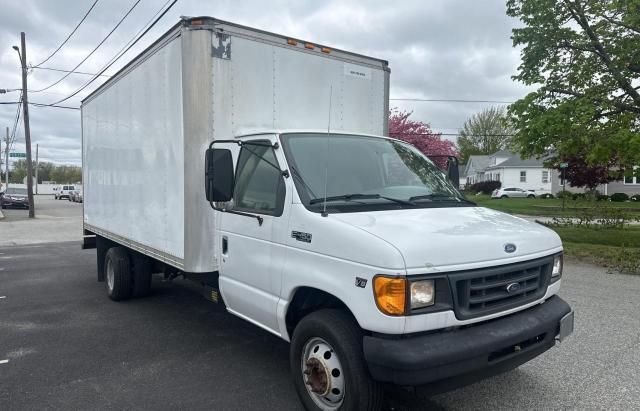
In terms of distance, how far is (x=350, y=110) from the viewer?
543cm

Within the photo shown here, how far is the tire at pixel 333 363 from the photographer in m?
3.08

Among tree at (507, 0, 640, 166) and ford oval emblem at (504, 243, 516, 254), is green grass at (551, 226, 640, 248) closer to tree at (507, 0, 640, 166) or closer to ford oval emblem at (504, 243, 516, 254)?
tree at (507, 0, 640, 166)

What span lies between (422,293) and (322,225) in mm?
830

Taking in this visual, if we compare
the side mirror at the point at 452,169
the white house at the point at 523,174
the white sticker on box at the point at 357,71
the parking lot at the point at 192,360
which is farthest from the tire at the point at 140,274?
the white house at the point at 523,174

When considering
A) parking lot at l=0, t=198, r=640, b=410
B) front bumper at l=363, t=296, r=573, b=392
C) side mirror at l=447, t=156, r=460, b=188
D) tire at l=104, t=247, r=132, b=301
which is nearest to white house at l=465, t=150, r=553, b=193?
parking lot at l=0, t=198, r=640, b=410

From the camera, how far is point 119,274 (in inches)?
267

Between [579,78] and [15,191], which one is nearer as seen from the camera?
[579,78]

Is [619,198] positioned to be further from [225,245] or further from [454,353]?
[454,353]

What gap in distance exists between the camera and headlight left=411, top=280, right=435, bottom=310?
2932 mm

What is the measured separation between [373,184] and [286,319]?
4.18ft

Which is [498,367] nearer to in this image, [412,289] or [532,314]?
[532,314]

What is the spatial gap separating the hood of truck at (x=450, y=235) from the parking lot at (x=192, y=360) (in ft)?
4.25

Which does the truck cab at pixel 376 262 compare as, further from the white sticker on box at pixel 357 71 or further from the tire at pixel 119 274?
the tire at pixel 119 274

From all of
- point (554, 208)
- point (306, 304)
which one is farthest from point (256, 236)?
point (554, 208)
